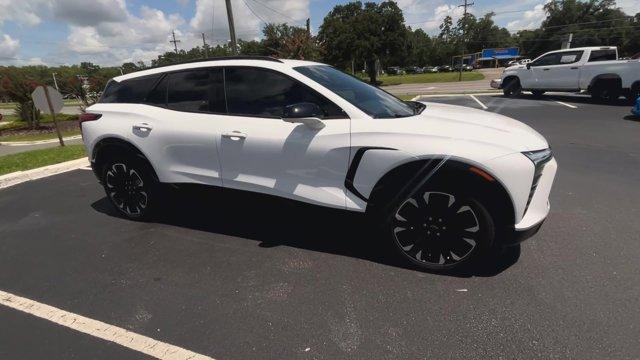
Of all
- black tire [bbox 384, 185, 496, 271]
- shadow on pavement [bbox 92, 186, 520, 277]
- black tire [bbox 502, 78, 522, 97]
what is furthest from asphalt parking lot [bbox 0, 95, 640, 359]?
black tire [bbox 502, 78, 522, 97]

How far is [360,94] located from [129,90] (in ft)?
8.58

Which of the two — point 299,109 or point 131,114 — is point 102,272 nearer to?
point 131,114

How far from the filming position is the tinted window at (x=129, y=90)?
4.17m

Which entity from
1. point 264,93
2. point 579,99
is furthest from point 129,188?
point 579,99

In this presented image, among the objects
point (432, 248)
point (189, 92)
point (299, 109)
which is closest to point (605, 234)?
point (432, 248)

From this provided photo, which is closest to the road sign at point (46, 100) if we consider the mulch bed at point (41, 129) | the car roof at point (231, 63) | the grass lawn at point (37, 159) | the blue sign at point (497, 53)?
the grass lawn at point (37, 159)

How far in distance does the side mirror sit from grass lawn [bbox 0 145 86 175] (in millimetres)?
7016

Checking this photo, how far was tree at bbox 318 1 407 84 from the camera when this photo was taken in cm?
4388

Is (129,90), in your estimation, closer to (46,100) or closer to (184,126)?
(184,126)

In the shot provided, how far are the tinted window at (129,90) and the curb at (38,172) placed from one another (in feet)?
12.1

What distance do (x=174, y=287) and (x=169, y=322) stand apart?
47cm

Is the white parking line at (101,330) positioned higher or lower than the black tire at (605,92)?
lower

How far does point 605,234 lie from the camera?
11.8 feet

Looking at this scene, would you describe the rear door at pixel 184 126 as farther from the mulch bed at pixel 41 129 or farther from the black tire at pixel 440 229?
the mulch bed at pixel 41 129
